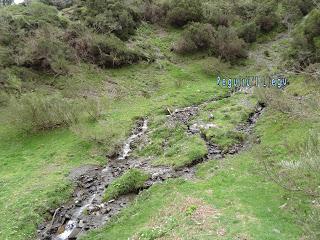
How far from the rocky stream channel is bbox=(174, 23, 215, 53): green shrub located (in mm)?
24824

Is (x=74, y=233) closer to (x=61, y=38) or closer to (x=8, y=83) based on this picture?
(x=8, y=83)

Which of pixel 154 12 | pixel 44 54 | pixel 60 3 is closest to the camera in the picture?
pixel 44 54

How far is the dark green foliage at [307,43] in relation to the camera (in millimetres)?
46188

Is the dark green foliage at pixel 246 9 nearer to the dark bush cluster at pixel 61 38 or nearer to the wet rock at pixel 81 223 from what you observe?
the dark bush cluster at pixel 61 38

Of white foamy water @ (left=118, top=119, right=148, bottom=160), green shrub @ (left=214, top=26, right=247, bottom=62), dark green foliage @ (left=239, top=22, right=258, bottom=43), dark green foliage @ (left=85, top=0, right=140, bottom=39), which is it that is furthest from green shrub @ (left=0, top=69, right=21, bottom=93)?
dark green foliage @ (left=239, top=22, right=258, bottom=43)

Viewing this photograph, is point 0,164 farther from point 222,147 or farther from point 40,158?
point 222,147

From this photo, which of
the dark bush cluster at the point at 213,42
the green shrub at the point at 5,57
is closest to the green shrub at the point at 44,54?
the green shrub at the point at 5,57

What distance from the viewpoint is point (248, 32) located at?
2512 inches

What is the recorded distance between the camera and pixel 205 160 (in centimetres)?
3120

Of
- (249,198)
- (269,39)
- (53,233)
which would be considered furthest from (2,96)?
(269,39)

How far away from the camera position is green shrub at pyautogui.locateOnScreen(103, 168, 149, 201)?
27969mm

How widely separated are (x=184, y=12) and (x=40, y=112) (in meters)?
37.9

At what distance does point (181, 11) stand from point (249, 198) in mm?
49659

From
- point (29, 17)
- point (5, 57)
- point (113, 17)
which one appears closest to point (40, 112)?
point (5, 57)
